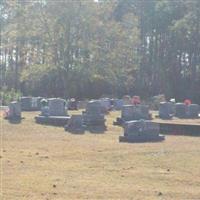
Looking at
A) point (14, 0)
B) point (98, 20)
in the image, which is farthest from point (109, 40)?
point (14, 0)

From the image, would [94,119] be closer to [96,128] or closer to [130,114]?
[96,128]

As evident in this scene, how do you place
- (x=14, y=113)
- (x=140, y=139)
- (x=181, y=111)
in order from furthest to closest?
(x=181, y=111), (x=14, y=113), (x=140, y=139)

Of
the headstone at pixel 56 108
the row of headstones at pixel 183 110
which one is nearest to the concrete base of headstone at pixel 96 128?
the headstone at pixel 56 108

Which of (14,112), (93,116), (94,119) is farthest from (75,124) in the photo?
(14,112)

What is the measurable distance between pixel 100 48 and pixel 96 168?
113 feet

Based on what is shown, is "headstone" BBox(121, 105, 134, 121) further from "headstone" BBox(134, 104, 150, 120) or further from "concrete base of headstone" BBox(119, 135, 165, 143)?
"concrete base of headstone" BBox(119, 135, 165, 143)

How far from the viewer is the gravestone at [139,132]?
19219 millimetres

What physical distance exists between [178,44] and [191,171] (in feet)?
154

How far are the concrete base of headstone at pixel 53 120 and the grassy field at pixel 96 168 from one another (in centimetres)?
360

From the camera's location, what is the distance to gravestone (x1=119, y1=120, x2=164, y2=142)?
19219mm

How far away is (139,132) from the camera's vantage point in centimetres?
1941

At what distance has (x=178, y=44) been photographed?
58.2m

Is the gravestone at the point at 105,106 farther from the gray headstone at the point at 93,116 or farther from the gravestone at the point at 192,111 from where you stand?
the gray headstone at the point at 93,116

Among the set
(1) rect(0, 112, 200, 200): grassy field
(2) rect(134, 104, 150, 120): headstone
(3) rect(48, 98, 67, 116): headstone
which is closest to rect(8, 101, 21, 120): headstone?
(3) rect(48, 98, 67, 116): headstone
